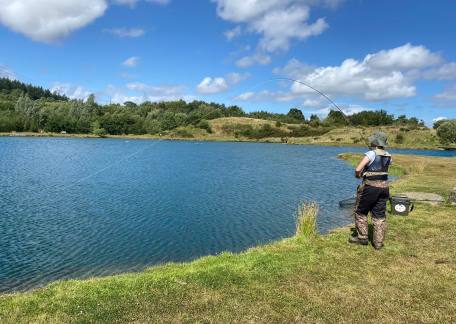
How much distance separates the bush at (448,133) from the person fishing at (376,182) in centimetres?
12991

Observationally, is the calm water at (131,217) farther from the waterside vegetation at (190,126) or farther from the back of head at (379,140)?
the waterside vegetation at (190,126)

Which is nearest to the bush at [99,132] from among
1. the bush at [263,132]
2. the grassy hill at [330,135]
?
the grassy hill at [330,135]

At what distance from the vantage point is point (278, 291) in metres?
9.31

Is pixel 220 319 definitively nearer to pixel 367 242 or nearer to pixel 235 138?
pixel 367 242

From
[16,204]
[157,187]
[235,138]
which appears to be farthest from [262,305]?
[235,138]

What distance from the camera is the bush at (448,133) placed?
125 meters

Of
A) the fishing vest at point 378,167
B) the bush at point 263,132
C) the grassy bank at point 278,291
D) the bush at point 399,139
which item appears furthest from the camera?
the bush at point 263,132

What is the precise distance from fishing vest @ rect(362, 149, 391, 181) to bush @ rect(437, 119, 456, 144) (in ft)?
426

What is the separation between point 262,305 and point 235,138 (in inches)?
6338

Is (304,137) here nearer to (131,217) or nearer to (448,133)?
(448,133)

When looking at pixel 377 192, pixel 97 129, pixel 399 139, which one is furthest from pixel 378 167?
pixel 97 129

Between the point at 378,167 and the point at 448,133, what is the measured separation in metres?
131

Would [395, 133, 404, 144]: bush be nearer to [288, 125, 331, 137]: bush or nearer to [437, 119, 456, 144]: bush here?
[437, 119, 456, 144]: bush

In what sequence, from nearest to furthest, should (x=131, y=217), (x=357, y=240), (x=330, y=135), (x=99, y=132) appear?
1. (x=357, y=240)
2. (x=131, y=217)
3. (x=330, y=135)
4. (x=99, y=132)
